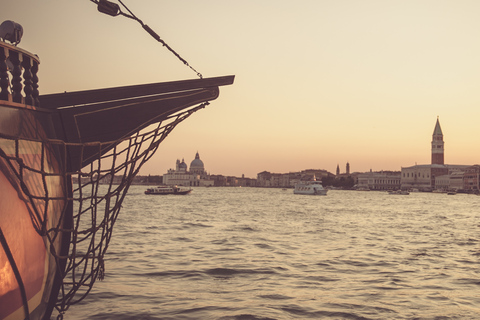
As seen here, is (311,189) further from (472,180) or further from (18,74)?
(18,74)

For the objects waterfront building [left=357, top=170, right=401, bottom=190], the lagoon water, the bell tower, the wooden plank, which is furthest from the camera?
waterfront building [left=357, top=170, right=401, bottom=190]

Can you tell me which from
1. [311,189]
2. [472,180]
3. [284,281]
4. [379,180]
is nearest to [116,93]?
[284,281]

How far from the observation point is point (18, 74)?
434cm

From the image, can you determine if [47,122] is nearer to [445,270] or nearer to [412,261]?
[445,270]

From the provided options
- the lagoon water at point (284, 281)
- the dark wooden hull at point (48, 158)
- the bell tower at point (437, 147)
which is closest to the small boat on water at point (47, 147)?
the dark wooden hull at point (48, 158)

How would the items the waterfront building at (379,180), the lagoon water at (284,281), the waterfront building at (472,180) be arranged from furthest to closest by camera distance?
the waterfront building at (379,180), the waterfront building at (472,180), the lagoon water at (284,281)

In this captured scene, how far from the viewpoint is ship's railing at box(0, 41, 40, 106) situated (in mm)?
4102

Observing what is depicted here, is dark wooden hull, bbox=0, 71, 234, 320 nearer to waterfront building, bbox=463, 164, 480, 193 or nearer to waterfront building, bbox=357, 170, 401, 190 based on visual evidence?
waterfront building, bbox=463, 164, 480, 193

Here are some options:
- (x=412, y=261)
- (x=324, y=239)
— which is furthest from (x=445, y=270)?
(x=324, y=239)

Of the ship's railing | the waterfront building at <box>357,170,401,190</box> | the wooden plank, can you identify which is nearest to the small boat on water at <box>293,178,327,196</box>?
the waterfront building at <box>357,170,401,190</box>

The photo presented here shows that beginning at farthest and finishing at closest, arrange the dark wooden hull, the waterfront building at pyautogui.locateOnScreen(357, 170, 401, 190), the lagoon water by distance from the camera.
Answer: the waterfront building at pyautogui.locateOnScreen(357, 170, 401, 190) → the lagoon water → the dark wooden hull

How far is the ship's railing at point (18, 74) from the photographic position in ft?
13.5

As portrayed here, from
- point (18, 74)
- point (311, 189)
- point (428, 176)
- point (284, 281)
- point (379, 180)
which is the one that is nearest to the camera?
point (18, 74)

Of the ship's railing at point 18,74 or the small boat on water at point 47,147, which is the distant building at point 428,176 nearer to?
the small boat on water at point 47,147
